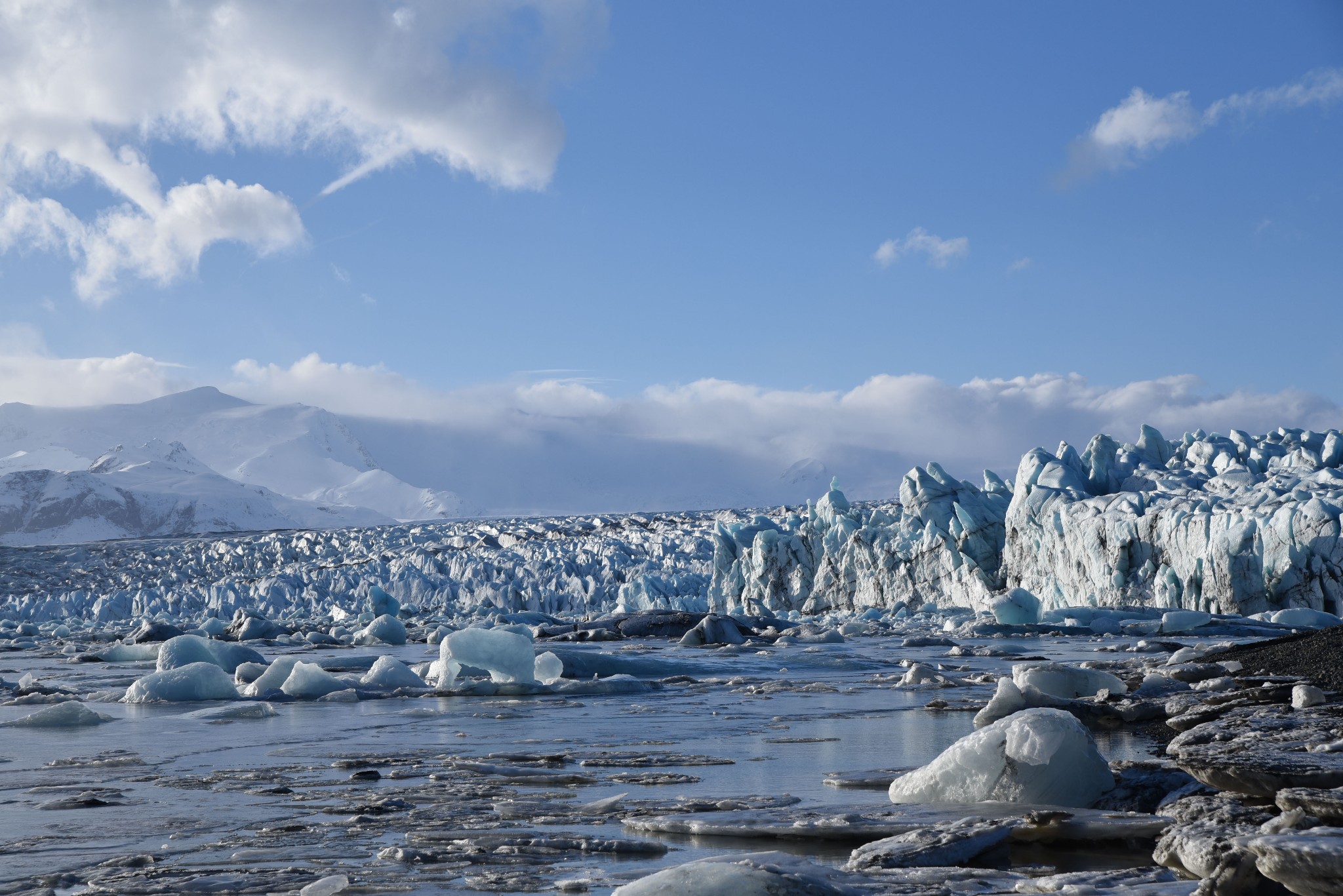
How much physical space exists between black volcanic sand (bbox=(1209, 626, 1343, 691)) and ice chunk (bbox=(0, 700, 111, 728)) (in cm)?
713

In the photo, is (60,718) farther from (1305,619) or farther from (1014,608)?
(1305,619)

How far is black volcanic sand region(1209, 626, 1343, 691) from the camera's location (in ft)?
20.5

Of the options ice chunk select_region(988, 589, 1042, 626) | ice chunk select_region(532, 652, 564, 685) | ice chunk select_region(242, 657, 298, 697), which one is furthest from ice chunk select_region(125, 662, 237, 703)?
ice chunk select_region(988, 589, 1042, 626)

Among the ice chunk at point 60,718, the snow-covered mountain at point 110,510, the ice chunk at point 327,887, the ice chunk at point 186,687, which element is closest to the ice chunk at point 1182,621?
the ice chunk at point 186,687

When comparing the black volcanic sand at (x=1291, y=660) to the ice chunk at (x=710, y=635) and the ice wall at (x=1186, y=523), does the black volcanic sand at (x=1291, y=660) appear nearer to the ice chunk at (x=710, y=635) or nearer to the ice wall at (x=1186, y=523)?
the ice chunk at (x=710, y=635)

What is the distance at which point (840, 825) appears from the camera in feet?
10.0

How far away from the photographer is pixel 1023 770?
342 cm

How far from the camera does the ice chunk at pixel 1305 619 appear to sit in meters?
15.4

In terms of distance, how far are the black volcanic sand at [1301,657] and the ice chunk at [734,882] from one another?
4.36 meters

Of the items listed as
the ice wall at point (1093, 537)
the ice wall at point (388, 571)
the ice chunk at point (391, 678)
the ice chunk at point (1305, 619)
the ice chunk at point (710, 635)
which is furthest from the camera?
the ice wall at point (388, 571)

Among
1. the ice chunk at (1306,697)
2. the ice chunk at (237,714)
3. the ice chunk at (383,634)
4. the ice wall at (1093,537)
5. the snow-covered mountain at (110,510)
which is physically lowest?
the ice chunk at (383,634)

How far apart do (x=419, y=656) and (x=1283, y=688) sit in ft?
38.6

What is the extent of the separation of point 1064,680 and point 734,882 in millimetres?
4665

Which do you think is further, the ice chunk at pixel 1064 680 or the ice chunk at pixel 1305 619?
the ice chunk at pixel 1305 619
